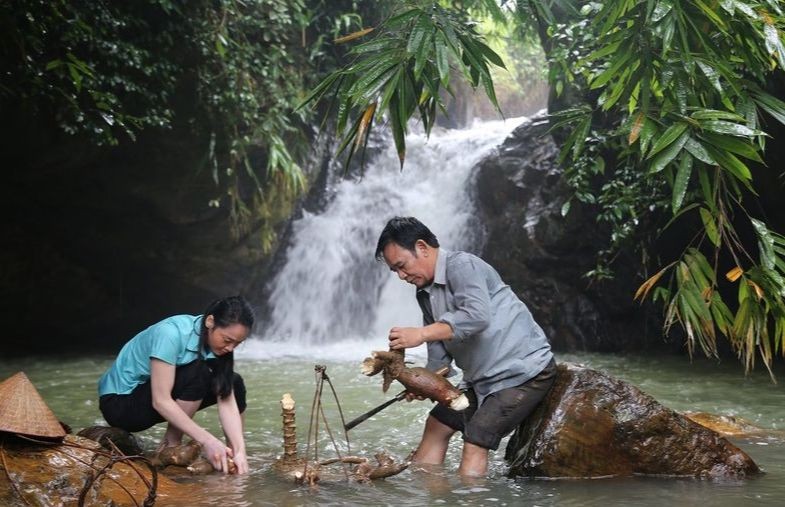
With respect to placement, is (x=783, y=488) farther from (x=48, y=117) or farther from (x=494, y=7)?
(x=48, y=117)

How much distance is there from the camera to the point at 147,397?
14.2ft

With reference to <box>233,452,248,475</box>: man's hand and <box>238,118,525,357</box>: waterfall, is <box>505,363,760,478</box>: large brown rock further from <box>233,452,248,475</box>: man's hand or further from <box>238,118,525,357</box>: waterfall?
<box>238,118,525,357</box>: waterfall

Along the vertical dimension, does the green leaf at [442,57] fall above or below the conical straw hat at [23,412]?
above

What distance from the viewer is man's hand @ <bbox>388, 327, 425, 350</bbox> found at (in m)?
3.70

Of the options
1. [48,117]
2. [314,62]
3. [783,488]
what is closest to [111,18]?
[48,117]

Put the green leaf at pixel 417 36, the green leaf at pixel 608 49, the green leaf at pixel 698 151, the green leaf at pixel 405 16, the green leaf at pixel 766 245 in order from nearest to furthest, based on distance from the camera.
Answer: the green leaf at pixel 698 151 → the green leaf at pixel 417 36 → the green leaf at pixel 608 49 → the green leaf at pixel 405 16 → the green leaf at pixel 766 245

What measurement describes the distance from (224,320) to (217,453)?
2.37 ft

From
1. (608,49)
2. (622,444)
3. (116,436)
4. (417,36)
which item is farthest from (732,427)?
(116,436)

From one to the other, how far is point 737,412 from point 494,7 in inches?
155

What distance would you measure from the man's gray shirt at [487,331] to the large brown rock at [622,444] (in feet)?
0.98

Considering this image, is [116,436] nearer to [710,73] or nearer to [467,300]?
[467,300]

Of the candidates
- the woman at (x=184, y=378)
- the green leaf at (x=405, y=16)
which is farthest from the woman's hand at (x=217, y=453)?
the green leaf at (x=405, y=16)

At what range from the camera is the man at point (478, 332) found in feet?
12.9

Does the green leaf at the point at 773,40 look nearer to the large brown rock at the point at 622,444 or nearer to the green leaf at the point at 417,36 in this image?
the green leaf at the point at 417,36
